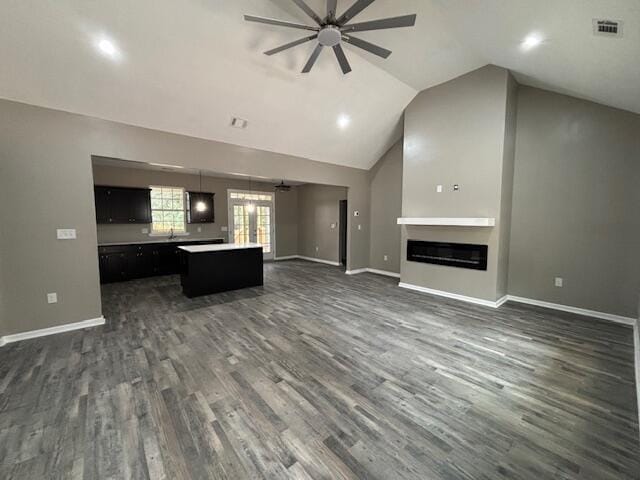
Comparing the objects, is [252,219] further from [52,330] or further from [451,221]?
[451,221]

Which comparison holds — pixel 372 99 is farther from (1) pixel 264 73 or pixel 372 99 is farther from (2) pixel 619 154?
(2) pixel 619 154

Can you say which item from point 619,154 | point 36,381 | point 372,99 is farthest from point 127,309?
point 619,154

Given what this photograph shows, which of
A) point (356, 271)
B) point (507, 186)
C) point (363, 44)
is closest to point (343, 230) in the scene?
point (356, 271)

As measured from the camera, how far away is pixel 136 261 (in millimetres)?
6172

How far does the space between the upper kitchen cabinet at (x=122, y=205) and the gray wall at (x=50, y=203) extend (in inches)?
113

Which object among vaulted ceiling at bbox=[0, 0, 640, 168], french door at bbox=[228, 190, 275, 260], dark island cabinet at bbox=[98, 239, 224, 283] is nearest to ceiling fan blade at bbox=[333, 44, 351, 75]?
vaulted ceiling at bbox=[0, 0, 640, 168]

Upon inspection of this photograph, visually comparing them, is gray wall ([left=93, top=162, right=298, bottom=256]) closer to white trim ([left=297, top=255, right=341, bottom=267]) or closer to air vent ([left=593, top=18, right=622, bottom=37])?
white trim ([left=297, top=255, right=341, bottom=267])

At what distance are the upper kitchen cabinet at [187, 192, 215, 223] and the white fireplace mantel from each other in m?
5.33

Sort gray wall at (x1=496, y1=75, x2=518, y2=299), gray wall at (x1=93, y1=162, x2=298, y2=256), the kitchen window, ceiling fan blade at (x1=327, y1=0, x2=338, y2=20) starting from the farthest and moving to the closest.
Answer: the kitchen window
gray wall at (x1=93, y1=162, x2=298, y2=256)
gray wall at (x1=496, y1=75, x2=518, y2=299)
ceiling fan blade at (x1=327, y1=0, x2=338, y2=20)

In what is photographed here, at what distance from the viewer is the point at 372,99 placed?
489 cm

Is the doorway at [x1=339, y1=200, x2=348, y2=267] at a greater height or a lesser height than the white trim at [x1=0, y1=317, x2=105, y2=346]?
greater

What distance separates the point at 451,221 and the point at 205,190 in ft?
21.1

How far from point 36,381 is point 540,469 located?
404 cm

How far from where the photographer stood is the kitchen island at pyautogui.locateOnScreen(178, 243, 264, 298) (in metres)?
4.82
